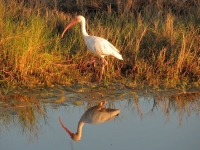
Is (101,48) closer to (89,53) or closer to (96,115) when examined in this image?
(89,53)

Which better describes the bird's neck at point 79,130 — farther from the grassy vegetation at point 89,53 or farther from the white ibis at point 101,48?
the white ibis at point 101,48

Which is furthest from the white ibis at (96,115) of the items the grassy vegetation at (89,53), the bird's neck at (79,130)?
the grassy vegetation at (89,53)

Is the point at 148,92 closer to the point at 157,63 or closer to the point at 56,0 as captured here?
the point at 157,63

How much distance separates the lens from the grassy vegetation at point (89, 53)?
8555 millimetres

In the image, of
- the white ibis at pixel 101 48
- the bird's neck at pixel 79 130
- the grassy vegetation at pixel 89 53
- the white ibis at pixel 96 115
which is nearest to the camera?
the bird's neck at pixel 79 130

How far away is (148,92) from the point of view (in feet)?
29.0

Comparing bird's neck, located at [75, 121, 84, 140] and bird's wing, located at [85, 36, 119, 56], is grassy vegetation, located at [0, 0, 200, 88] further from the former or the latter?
bird's neck, located at [75, 121, 84, 140]

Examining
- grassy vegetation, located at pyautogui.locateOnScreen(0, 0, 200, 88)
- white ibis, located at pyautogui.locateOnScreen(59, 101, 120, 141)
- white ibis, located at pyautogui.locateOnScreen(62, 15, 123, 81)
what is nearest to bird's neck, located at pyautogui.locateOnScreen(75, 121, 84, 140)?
white ibis, located at pyautogui.locateOnScreen(59, 101, 120, 141)

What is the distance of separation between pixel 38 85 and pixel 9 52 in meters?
0.72

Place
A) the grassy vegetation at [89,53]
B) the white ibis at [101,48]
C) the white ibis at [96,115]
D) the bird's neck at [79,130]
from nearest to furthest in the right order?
the bird's neck at [79,130], the white ibis at [96,115], the grassy vegetation at [89,53], the white ibis at [101,48]

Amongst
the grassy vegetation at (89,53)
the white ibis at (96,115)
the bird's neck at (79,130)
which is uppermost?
the grassy vegetation at (89,53)

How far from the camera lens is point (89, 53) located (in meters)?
9.64

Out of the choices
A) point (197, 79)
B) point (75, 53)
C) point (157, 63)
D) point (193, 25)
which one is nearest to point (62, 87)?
point (75, 53)

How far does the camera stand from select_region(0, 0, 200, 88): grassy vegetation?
8.55m
